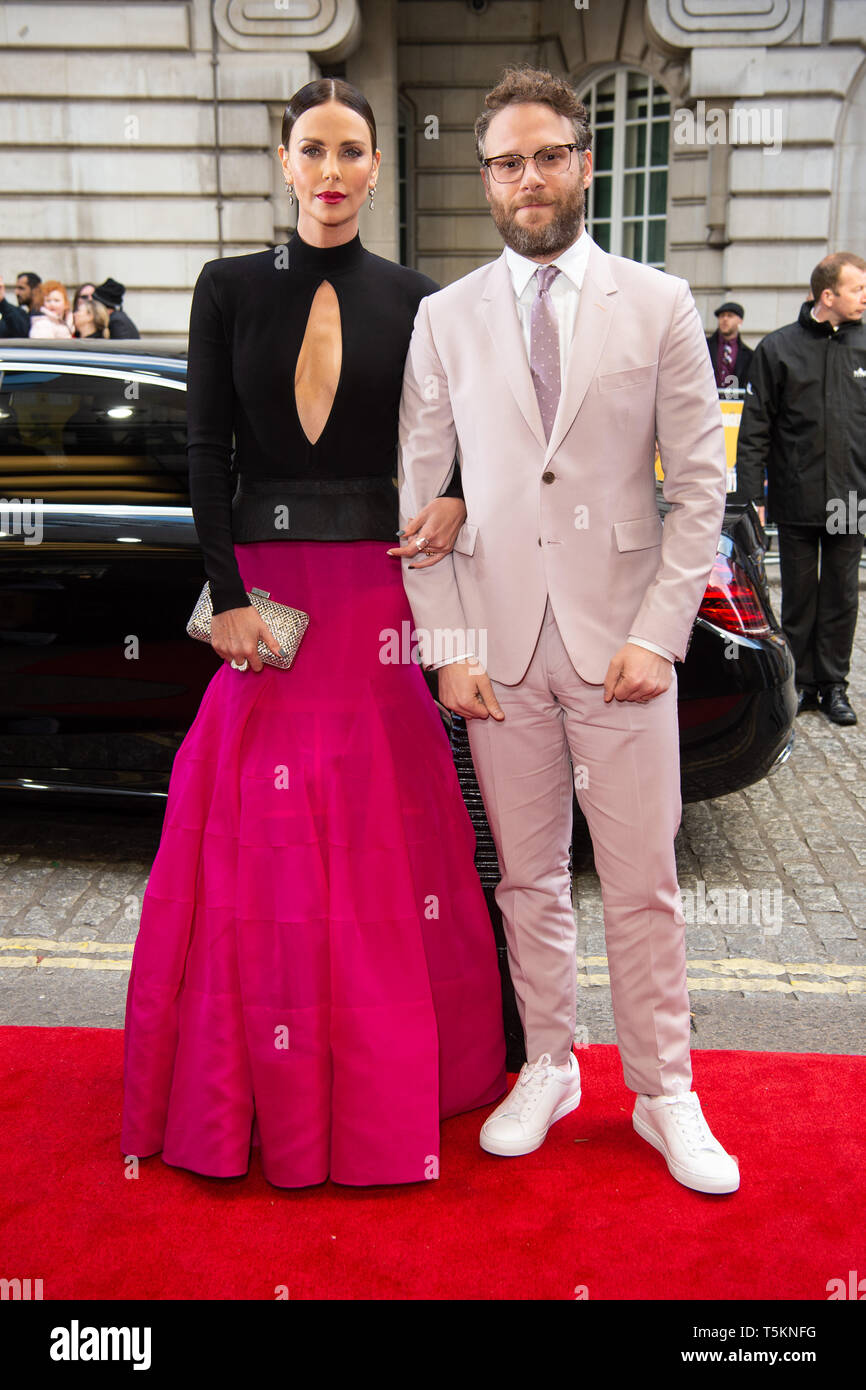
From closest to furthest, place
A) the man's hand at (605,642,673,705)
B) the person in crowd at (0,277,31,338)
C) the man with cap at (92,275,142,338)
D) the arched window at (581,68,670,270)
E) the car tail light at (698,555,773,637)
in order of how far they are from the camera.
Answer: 1. the man's hand at (605,642,673,705)
2. the car tail light at (698,555,773,637)
3. the person in crowd at (0,277,31,338)
4. the man with cap at (92,275,142,338)
5. the arched window at (581,68,670,270)

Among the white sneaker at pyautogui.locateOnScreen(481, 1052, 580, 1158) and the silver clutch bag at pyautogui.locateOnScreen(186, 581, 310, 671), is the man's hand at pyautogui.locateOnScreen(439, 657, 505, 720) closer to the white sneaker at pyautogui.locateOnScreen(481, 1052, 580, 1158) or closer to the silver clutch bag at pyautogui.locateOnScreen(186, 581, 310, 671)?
the silver clutch bag at pyautogui.locateOnScreen(186, 581, 310, 671)

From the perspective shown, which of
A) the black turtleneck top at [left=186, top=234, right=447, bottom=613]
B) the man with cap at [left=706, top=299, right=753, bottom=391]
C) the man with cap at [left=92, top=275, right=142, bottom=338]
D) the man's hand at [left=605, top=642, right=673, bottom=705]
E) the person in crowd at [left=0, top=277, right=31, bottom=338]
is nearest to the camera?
the man's hand at [left=605, top=642, right=673, bottom=705]

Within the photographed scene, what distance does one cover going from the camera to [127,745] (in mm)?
4445

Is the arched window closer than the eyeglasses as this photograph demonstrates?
No

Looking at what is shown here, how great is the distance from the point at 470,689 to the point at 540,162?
1.07 m

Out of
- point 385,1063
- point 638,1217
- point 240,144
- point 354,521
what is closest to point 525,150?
point 354,521

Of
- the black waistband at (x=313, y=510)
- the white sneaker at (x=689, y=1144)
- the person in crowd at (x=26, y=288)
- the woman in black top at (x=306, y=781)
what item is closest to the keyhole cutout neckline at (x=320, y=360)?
the woman in black top at (x=306, y=781)

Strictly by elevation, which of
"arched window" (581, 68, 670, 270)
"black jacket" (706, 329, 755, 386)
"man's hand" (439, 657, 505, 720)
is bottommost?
"man's hand" (439, 657, 505, 720)

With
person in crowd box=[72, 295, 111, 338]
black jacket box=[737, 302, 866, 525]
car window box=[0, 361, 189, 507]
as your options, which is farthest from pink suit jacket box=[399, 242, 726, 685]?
person in crowd box=[72, 295, 111, 338]

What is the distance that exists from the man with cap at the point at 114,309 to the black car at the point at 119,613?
A: 7.89 meters

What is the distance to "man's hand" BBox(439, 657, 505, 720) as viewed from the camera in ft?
9.11

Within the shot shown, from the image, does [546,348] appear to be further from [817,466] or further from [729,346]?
[729,346]

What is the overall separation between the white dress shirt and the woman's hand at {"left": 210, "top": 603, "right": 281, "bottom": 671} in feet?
2.54
